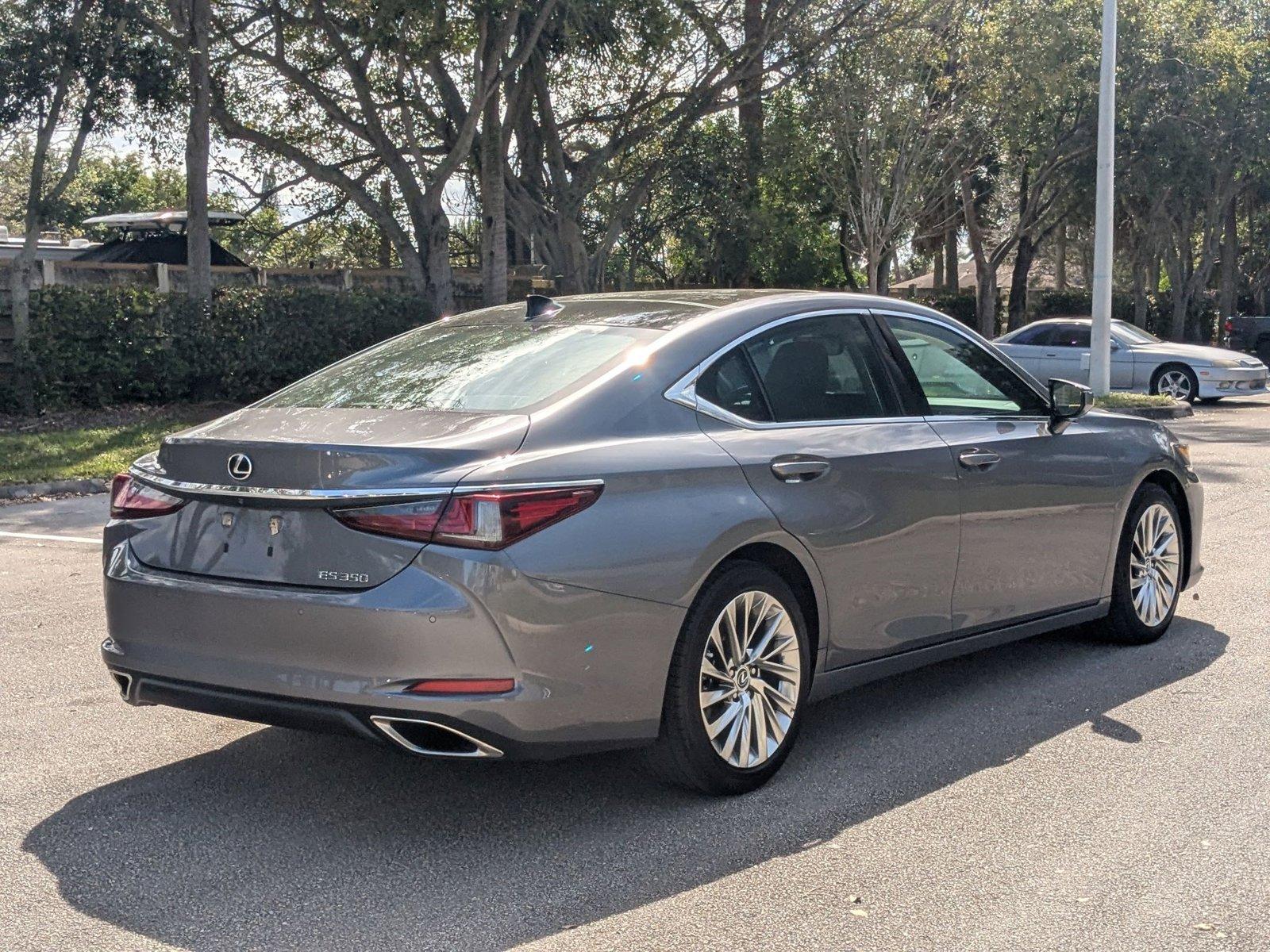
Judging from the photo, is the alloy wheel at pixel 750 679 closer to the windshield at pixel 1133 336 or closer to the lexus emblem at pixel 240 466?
the lexus emblem at pixel 240 466

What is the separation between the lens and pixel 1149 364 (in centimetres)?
2334

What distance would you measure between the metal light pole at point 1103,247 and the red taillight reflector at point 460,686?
17.9 metres

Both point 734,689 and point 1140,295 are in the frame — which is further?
A: point 1140,295

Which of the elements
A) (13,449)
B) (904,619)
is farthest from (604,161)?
(904,619)

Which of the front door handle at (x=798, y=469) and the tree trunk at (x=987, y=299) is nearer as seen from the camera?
the front door handle at (x=798, y=469)

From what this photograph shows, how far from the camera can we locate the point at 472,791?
15.9ft

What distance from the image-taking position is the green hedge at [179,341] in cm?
1738

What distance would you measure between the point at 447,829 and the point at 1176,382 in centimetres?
2121

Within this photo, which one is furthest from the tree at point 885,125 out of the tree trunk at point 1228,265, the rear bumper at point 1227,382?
the tree trunk at point 1228,265

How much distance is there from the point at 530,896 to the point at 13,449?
12.3 m

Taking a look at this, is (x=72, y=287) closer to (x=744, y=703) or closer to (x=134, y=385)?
(x=134, y=385)

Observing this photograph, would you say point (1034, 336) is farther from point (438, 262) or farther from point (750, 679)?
point (750, 679)

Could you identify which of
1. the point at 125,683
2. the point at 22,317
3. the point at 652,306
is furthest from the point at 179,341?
the point at 125,683

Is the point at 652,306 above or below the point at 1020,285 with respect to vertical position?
below
